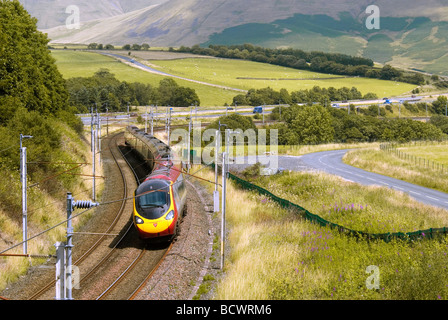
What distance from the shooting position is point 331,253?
64.8ft

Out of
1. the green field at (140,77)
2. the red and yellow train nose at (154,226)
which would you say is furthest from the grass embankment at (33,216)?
the green field at (140,77)

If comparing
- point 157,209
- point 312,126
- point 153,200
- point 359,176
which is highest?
point 153,200

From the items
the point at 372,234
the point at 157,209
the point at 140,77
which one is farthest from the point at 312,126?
the point at 140,77

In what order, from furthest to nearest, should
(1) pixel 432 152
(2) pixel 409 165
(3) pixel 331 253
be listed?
(1) pixel 432 152
(2) pixel 409 165
(3) pixel 331 253

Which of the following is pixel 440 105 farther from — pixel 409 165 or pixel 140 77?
pixel 409 165

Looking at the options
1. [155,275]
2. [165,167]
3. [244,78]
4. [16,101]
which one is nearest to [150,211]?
[155,275]

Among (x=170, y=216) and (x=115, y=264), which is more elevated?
(x=170, y=216)

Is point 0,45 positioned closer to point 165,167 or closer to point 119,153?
point 165,167

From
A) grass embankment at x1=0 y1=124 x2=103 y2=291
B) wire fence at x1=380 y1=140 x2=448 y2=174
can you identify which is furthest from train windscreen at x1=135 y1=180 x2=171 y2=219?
wire fence at x1=380 y1=140 x2=448 y2=174

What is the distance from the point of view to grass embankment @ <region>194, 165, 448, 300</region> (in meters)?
15.5

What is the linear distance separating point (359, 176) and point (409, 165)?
9359 mm

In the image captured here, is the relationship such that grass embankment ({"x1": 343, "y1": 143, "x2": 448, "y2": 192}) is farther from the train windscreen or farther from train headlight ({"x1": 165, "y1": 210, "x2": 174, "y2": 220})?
the train windscreen

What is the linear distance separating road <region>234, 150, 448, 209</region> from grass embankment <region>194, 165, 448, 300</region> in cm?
440

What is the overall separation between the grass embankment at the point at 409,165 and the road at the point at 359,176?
3.78 ft
